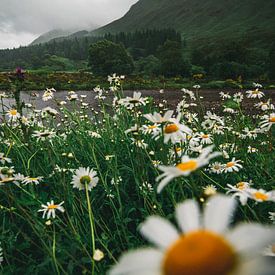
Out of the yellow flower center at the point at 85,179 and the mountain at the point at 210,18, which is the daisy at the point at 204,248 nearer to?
the yellow flower center at the point at 85,179

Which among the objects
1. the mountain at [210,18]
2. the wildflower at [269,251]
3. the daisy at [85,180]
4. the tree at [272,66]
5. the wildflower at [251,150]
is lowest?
the tree at [272,66]

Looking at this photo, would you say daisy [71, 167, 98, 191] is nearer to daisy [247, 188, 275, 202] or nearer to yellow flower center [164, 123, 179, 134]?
yellow flower center [164, 123, 179, 134]

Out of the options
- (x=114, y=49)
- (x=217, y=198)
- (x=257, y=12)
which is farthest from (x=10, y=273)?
(x=257, y=12)

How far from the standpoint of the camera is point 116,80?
349 centimetres

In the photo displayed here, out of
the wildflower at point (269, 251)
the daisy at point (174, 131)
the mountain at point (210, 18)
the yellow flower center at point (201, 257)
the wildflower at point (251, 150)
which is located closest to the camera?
the yellow flower center at point (201, 257)

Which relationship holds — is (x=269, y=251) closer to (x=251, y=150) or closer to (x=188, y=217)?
(x=188, y=217)

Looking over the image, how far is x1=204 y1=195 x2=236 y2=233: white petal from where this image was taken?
508 millimetres

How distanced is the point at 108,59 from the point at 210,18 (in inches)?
3759

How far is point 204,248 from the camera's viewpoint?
17.8 inches

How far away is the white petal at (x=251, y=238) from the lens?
1.41ft

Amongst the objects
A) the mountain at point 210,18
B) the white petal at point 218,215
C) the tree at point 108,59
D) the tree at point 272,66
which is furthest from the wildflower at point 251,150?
the mountain at point 210,18

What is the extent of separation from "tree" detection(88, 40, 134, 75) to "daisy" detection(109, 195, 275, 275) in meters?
39.5

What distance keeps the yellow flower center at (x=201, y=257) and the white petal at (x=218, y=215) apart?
22 mm

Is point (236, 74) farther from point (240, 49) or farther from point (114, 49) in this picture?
point (114, 49)
